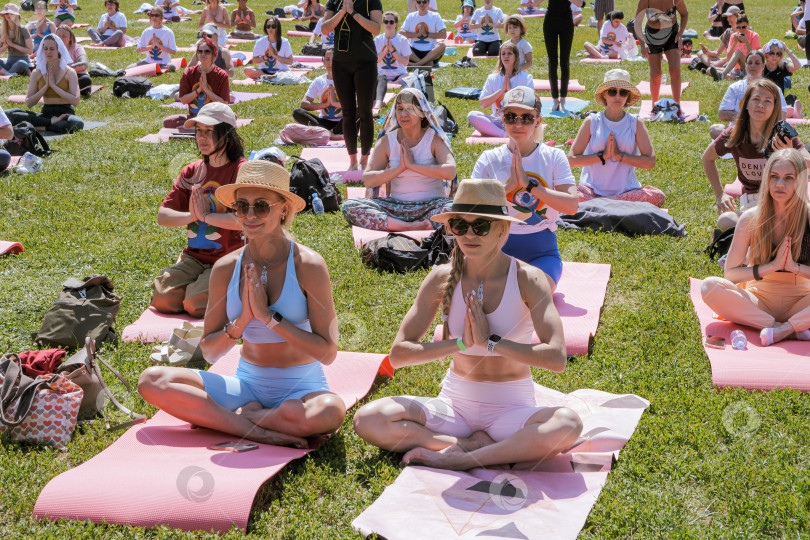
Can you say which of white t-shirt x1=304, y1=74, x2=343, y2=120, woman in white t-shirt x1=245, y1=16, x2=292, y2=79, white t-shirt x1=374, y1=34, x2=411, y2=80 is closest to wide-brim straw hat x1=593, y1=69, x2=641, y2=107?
white t-shirt x1=304, y1=74, x2=343, y2=120

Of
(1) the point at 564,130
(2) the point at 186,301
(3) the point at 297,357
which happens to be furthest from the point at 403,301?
(1) the point at 564,130

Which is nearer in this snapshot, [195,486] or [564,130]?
[195,486]

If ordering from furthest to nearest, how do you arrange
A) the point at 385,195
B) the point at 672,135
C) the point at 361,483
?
the point at 672,135 → the point at 385,195 → the point at 361,483

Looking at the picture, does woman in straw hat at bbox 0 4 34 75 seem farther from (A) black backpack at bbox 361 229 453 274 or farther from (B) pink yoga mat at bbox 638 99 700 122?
(A) black backpack at bbox 361 229 453 274

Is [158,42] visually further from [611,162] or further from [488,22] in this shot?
[611,162]

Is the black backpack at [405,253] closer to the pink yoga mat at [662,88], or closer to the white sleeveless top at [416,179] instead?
the white sleeveless top at [416,179]

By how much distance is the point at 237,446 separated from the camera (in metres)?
4.20

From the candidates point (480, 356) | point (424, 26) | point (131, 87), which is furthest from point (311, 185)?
point (424, 26)

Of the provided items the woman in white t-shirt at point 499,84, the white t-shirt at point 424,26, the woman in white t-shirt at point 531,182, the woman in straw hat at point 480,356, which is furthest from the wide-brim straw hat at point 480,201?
the white t-shirt at point 424,26

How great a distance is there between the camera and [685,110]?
12.9m

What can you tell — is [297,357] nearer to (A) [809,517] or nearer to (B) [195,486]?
(B) [195,486]

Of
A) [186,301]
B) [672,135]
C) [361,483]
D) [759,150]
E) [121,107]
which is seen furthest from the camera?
A: [121,107]

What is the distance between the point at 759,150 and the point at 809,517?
4173mm

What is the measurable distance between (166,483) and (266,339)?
85cm
